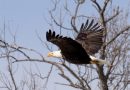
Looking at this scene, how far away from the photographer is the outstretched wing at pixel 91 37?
7.29 meters

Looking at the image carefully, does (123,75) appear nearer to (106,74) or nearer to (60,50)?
(106,74)

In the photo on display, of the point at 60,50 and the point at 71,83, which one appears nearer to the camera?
the point at 60,50

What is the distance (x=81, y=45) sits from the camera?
22.4ft

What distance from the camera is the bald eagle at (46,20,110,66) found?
20.4 ft

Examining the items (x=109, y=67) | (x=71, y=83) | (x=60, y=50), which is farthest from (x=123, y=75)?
(x=60, y=50)

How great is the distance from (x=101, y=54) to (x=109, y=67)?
409mm

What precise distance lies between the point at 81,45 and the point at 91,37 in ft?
2.06

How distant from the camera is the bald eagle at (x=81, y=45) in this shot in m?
6.23

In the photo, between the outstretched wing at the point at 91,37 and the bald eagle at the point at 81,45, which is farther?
the outstretched wing at the point at 91,37

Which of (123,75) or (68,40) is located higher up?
→ (68,40)

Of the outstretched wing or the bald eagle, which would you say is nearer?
the bald eagle

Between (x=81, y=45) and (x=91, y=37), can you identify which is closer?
(x=81, y=45)

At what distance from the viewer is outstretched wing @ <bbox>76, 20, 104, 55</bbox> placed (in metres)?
7.29

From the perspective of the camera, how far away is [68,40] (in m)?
6.24
